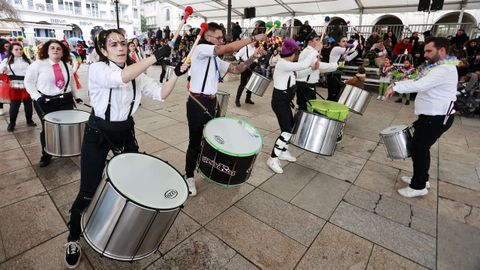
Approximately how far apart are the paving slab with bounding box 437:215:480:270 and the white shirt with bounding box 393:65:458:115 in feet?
4.16

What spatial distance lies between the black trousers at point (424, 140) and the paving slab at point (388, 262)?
1.32 metres

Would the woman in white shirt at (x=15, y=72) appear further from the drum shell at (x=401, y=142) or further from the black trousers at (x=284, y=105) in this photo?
the drum shell at (x=401, y=142)

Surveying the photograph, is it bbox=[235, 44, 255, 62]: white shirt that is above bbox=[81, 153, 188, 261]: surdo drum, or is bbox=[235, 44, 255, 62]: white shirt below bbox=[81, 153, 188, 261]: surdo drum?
above

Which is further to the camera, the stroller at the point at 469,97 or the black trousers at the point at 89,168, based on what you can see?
the stroller at the point at 469,97

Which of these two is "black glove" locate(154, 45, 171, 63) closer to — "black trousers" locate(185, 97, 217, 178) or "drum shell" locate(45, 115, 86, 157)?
"black trousers" locate(185, 97, 217, 178)

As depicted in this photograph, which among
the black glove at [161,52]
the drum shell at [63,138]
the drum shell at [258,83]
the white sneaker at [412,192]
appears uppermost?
the black glove at [161,52]

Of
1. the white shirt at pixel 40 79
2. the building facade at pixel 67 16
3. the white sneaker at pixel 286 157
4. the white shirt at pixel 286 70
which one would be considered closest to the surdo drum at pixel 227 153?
the white shirt at pixel 286 70

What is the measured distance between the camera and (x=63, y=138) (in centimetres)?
346

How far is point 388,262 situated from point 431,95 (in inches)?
77.3

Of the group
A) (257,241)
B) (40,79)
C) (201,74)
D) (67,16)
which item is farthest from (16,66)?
(67,16)

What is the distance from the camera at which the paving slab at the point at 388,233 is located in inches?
97.7

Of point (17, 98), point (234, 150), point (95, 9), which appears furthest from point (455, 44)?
point (95, 9)

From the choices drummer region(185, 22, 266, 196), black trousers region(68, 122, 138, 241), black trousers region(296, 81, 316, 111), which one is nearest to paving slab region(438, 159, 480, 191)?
black trousers region(296, 81, 316, 111)

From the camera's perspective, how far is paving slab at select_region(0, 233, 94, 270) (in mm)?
2168
